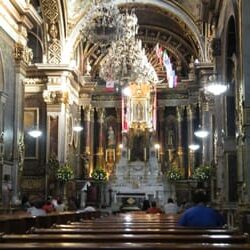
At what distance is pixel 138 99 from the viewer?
1078 inches

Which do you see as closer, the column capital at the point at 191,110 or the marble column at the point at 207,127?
the marble column at the point at 207,127

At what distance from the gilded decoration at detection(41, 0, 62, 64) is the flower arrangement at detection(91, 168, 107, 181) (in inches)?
238

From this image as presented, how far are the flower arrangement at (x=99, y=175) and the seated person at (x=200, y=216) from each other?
64.0 feet

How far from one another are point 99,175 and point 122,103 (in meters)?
4.33

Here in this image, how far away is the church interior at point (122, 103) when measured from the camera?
45.8 ft

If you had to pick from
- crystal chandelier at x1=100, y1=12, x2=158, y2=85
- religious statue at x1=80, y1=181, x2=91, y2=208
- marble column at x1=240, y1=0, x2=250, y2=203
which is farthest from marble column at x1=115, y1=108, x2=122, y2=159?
marble column at x1=240, y1=0, x2=250, y2=203

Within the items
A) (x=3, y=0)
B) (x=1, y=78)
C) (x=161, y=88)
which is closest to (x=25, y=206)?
(x=1, y=78)

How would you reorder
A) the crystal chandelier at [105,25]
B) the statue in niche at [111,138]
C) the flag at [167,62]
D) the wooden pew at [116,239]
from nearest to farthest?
the wooden pew at [116,239] < the crystal chandelier at [105,25] < the statue in niche at [111,138] < the flag at [167,62]

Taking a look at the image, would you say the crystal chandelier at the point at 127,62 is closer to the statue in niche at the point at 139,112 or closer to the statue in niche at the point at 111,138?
the statue in niche at the point at 139,112

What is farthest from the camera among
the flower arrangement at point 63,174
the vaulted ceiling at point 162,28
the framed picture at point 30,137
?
the vaulted ceiling at point 162,28

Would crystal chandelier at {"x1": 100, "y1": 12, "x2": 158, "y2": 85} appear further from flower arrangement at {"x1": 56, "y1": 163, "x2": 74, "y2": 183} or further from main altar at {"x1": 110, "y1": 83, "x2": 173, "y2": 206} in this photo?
main altar at {"x1": 110, "y1": 83, "x2": 173, "y2": 206}

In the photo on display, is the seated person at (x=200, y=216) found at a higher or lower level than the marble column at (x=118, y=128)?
lower

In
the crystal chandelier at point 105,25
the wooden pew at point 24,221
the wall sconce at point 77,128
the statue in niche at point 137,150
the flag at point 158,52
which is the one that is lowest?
the wooden pew at point 24,221

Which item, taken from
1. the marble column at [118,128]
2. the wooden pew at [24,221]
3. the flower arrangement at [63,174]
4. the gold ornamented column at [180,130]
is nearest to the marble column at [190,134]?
the gold ornamented column at [180,130]
